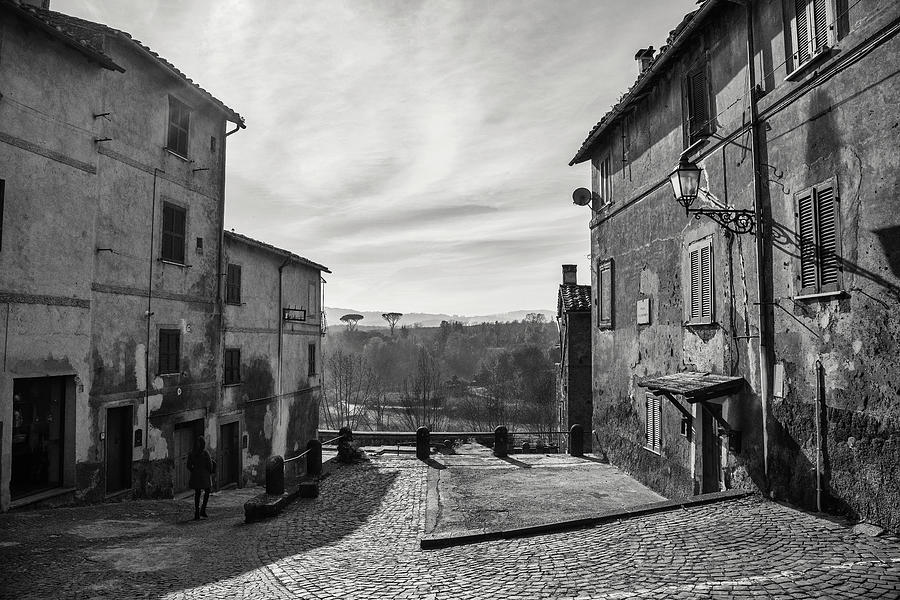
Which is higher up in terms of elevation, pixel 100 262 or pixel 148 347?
pixel 100 262

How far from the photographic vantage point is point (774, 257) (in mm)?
8414

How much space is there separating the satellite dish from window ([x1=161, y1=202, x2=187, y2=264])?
11541 millimetres

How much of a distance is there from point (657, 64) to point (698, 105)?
1472 mm

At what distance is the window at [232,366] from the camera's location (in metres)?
17.9

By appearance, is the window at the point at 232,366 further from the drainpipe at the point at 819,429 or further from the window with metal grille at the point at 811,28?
the window with metal grille at the point at 811,28

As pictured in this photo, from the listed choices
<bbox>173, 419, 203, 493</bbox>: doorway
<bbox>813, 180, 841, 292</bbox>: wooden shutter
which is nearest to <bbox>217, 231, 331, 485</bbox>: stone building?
<bbox>173, 419, 203, 493</bbox>: doorway

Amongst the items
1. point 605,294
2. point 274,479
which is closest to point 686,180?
point 605,294

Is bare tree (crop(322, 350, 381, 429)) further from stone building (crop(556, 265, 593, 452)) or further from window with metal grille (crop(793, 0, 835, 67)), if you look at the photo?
window with metal grille (crop(793, 0, 835, 67))

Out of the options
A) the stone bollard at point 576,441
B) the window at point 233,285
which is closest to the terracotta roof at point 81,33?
the window at point 233,285

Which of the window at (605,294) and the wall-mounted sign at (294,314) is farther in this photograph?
the wall-mounted sign at (294,314)

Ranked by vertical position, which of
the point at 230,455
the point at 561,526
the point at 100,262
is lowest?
the point at 230,455

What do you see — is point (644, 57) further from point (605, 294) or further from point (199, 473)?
point (199, 473)

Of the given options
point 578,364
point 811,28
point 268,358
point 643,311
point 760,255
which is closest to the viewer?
point 811,28

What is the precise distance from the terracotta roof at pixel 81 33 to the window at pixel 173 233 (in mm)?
3360
